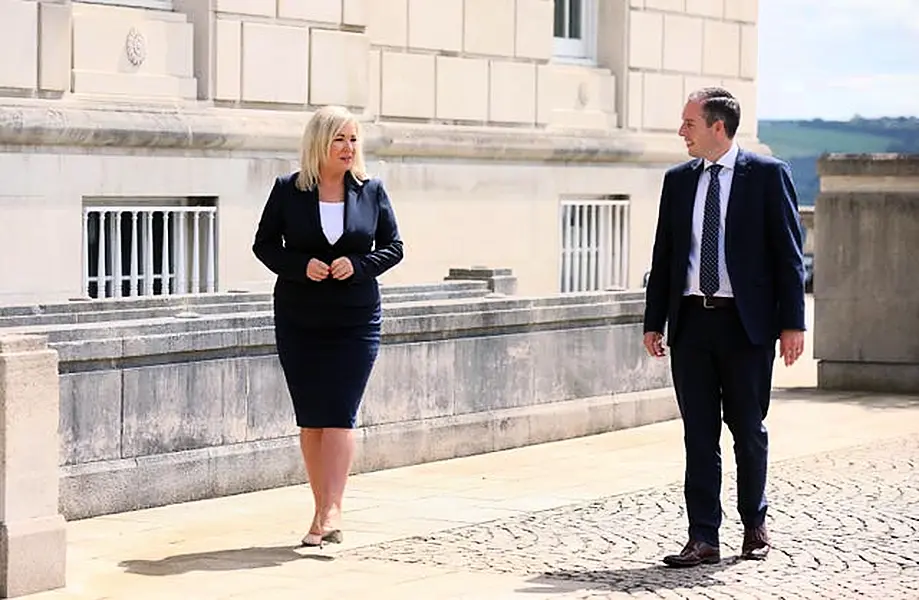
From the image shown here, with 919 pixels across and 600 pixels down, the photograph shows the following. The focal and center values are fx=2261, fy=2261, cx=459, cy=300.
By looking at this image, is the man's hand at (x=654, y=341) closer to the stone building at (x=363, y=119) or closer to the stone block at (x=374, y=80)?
the stone building at (x=363, y=119)

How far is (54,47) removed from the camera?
619 inches

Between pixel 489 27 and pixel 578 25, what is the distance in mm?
2286

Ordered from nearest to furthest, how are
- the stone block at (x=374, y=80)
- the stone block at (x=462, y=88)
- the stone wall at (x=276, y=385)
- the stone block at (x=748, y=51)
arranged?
the stone wall at (x=276, y=385) < the stone block at (x=374, y=80) < the stone block at (x=462, y=88) < the stone block at (x=748, y=51)

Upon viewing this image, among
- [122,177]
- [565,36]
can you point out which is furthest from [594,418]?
[565,36]

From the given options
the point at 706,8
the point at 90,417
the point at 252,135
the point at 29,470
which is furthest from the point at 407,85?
the point at 29,470

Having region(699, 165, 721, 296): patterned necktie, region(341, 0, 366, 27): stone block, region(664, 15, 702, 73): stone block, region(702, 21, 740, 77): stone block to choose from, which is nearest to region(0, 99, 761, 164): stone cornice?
region(341, 0, 366, 27): stone block

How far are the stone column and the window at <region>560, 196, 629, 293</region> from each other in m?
13.2

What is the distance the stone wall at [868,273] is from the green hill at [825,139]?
2479cm

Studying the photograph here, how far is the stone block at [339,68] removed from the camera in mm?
18125

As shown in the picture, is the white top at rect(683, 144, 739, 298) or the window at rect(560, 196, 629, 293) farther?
the window at rect(560, 196, 629, 293)

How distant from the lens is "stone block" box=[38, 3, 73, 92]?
15.6 m

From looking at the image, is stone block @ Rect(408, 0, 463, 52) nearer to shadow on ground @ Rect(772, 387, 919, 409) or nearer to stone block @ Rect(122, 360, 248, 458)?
shadow on ground @ Rect(772, 387, 919, 409)

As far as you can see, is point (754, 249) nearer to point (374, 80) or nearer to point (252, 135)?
point (252, 135)

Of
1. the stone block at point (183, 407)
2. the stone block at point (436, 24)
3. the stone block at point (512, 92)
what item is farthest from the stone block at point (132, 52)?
the stone block at point (183, 407)
